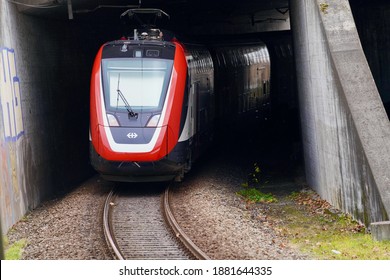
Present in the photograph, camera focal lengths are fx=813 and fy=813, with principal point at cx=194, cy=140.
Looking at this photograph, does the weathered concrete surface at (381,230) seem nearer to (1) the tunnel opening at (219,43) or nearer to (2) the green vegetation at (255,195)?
(2) the green vegetation at (255,195)

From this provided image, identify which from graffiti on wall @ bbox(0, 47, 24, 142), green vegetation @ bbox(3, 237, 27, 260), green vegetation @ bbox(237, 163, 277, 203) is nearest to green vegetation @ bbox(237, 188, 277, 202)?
green vegetation @ bbox(237, 163, 277, 203)

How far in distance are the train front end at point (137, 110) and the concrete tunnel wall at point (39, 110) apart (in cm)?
150

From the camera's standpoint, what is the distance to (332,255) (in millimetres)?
12375

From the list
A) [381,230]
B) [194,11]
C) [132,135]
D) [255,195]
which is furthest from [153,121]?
[194,11]

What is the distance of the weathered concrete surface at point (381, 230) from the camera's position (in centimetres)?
1266

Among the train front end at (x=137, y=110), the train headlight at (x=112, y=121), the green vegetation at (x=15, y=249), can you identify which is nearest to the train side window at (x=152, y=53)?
the train front end at (x=137, y=110)

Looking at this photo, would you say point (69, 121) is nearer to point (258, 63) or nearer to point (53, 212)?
point (53, 212)

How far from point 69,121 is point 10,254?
946cm

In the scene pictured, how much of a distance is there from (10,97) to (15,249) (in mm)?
3752

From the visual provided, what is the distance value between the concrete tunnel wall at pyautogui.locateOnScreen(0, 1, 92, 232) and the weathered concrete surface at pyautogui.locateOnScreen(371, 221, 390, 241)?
21.1 ft

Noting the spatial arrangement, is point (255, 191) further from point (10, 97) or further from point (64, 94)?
point (10, 97)

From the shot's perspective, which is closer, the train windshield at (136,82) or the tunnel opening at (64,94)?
the tunnel opening at (64,94)

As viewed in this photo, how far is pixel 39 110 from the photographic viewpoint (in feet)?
61.7

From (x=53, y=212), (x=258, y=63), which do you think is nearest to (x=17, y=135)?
(x=53, y=212)
